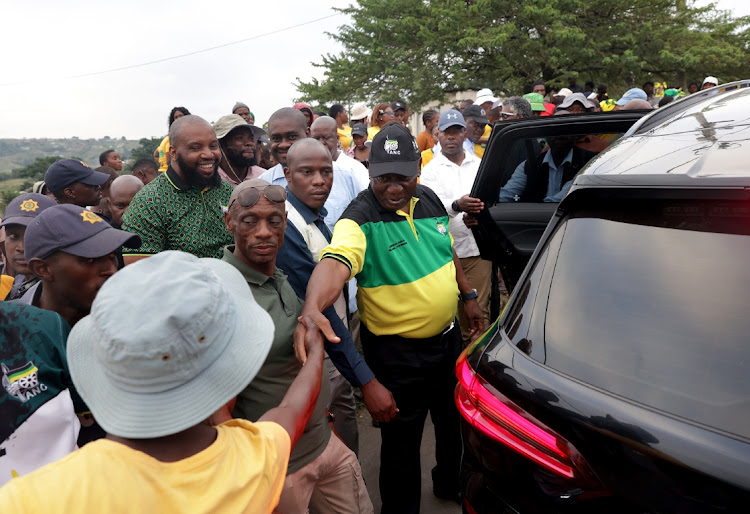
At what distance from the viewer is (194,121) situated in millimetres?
3154

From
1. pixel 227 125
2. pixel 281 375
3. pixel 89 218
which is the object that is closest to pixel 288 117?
pixel 227 125

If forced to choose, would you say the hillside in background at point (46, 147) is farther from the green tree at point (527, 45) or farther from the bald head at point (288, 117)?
the bald head at point (288, 117)

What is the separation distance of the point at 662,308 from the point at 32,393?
5.86 feet

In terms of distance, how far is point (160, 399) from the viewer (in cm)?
106

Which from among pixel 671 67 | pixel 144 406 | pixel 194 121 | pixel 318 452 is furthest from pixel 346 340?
pixel 671 67

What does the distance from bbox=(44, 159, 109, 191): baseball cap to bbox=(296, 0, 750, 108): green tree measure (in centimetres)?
1701

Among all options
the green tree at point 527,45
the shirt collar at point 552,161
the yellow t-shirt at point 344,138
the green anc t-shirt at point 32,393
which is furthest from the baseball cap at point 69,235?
the green tree at point 527,45

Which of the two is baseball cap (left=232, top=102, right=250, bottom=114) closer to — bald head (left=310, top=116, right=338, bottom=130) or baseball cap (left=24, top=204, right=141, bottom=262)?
bald head (left=310, top=116, right=338, bottom=130)

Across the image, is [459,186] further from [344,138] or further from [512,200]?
[344,138]

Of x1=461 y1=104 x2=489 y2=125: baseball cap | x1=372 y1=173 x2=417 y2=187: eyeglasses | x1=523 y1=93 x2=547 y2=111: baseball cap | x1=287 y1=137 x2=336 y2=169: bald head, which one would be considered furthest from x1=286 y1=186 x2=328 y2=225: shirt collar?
x1=523 y1=93 x2=547 y2=111: baseball cap

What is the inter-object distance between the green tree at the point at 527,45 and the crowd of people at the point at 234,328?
17148 millimetres

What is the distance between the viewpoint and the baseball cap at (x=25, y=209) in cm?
291

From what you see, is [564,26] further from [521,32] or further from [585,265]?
[585,265]

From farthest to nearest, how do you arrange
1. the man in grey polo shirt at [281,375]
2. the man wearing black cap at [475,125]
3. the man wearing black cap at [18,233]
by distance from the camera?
the man wearing black cap at [475,125]
the man wearing black cap at [18,233]
the man in grey polo shirt at [281,375]
